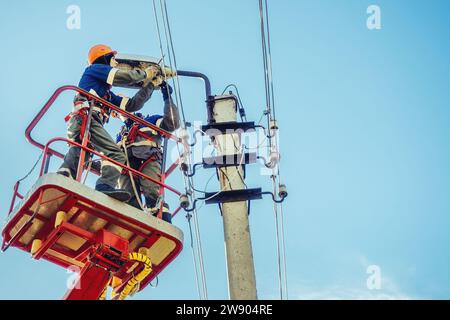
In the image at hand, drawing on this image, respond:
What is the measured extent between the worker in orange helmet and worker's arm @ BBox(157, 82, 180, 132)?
0.18 metres

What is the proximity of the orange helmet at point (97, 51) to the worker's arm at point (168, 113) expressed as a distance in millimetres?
901

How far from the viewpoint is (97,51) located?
10.1 metres

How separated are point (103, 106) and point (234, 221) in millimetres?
2696

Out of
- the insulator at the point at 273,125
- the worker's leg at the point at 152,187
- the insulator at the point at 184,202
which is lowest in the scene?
the worker's leg at the point at 152,187

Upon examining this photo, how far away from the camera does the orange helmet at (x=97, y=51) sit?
10.0 m

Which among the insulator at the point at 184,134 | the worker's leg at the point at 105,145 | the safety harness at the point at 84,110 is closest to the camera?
the insulator at the point at 184,134

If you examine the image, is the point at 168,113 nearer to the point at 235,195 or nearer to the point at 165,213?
the point at 165,213

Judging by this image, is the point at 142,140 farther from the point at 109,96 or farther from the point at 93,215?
the point at 93,215

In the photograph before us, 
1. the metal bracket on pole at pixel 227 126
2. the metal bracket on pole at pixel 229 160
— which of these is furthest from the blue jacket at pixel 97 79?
the metal bracket on pole at pixel 229 160

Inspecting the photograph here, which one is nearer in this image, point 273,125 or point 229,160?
point 229,160

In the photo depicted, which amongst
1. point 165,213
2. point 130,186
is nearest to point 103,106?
point 130,186

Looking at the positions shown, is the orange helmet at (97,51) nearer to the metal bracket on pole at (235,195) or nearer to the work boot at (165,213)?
the work boot at (165,213)
